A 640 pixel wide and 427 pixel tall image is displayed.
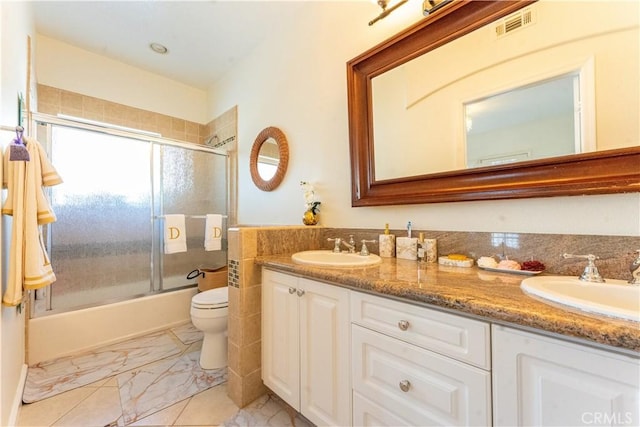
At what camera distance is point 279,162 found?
7.06ft

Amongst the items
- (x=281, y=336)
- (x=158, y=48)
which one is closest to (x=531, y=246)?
(x=281, y=336)

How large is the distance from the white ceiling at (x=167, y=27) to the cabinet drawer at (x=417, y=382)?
2.36m

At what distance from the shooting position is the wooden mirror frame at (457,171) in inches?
34.2

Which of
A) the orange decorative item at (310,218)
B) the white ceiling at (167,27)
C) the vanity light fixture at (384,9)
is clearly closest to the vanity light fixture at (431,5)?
the vanity light fixture at (384,9)

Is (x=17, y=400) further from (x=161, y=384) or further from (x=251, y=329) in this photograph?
(x=251, y=329)

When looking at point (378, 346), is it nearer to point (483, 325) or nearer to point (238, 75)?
point (483, 325)

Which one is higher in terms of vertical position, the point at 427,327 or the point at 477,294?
the point at 477,294

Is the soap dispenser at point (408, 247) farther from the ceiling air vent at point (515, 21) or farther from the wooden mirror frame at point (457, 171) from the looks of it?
the ceiling air vent at point (515, 21)

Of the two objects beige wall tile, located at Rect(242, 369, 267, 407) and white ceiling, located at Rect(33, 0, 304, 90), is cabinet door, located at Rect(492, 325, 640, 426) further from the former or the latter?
white ceiling, located at Rect(33, 0, 304, 90)

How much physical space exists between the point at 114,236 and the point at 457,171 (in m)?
2.64

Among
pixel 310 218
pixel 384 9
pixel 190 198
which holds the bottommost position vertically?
pixel 310 218

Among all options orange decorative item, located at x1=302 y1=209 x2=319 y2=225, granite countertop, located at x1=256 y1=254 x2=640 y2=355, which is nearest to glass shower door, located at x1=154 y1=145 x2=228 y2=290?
orange decorative item, located at x1=302 y1=209 x2=319 y2=225

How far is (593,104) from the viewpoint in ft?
2.94

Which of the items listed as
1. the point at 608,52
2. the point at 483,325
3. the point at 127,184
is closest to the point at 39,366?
the point at 127,184
